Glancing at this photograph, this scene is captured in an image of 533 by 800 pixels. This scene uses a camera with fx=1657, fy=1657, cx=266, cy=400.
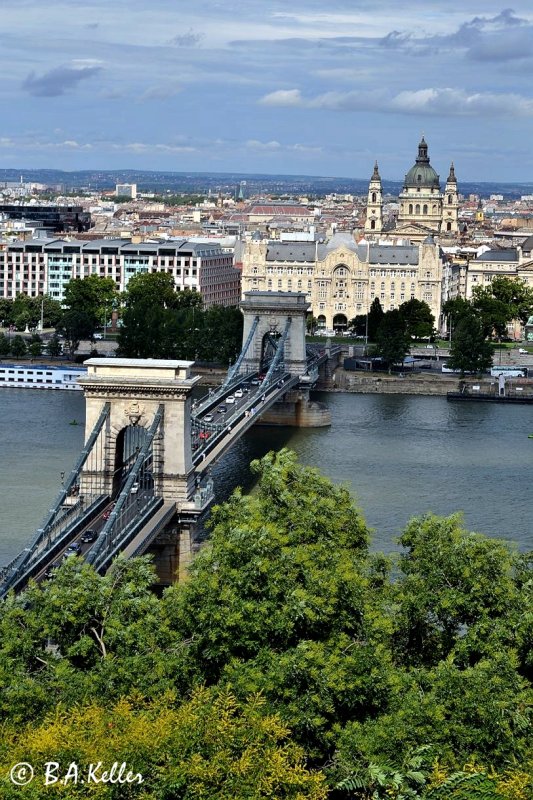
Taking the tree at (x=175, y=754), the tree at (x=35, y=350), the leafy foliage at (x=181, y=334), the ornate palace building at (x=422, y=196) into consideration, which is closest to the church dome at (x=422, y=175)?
the ornate palace building at (x=422, y=196)

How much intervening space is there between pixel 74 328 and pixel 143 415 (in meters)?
34.2

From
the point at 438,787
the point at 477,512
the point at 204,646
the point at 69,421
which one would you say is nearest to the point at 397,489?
the point at 477,512

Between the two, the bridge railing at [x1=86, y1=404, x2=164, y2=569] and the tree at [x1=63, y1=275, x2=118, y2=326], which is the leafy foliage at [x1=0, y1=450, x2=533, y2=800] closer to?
the bridge railing at [x1=86, y1=404, x2=164, y2=569]

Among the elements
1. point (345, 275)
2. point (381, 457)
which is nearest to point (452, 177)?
point (345, 275)

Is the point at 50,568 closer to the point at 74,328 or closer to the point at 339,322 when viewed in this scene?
the point at 74,328

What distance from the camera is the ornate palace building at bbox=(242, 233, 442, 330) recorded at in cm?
7475

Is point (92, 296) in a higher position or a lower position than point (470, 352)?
higher

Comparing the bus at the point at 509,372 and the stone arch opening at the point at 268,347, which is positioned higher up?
the stone arch opening at the point at 268,347

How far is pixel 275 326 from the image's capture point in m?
52.9

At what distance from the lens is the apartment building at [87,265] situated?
7638cm

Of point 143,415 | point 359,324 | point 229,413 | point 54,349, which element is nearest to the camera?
point 143,415

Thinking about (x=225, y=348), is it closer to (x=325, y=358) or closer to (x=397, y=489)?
(x=325, y=358)

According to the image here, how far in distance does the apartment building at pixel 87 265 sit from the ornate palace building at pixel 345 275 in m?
2.58

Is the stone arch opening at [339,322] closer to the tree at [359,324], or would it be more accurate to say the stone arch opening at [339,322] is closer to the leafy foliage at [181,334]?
the tree at [359,324]
